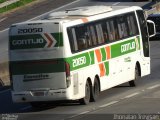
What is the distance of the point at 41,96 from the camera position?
24.2 m

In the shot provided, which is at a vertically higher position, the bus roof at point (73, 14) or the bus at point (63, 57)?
the bus roof at point (73, 14)

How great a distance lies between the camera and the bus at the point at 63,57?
78.9ft

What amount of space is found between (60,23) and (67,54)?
927 millimetres

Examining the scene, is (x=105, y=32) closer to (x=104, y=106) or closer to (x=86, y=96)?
(x=86, y=96)

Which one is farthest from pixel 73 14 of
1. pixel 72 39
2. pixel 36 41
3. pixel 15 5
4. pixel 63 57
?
pixel 15 5

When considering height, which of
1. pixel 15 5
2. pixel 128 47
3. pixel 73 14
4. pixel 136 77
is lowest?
pixel 15 5

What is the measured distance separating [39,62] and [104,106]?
2297 mm

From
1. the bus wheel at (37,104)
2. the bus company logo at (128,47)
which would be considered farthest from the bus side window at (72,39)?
the bus company logo at (128,47)

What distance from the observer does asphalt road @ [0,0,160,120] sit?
2202 centimetres

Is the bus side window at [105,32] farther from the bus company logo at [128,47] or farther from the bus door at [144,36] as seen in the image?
the bus door at [144,36]

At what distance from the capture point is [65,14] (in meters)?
26.0

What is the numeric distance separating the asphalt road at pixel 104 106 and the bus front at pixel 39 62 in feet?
1.75

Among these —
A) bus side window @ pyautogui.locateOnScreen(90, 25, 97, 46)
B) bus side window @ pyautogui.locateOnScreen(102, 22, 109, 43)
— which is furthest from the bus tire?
bus side window @ pyautogui.locateOnScreen(102, 22, 109, 43)

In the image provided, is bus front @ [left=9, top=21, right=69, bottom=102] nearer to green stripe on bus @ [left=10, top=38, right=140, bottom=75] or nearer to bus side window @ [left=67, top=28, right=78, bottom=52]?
green stripe on bus @ [left=10, top=38, right=140, bottom=75]
